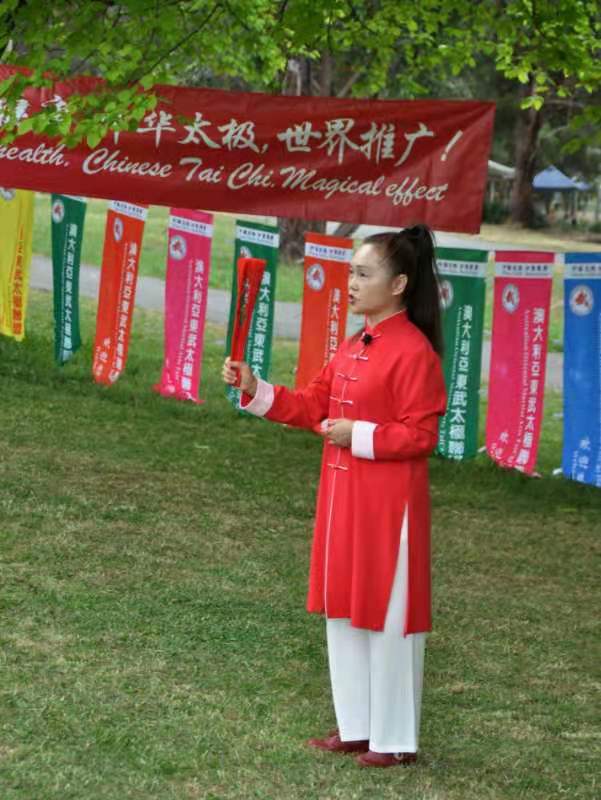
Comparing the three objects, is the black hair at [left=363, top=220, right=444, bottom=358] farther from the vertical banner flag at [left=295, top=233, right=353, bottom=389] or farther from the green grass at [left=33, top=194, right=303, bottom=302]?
the green grass at [left=33, top=194, right=303, bottom=302]

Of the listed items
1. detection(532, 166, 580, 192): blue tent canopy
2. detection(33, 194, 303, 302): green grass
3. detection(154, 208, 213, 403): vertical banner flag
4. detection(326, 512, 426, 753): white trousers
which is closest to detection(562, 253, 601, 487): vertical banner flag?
detection(154, 208, 213, 403): vertical banner flag

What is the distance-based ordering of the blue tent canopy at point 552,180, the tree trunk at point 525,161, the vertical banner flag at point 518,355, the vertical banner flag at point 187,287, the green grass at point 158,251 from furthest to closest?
1. the blue tent canopy at point 552,180
2. the tree trunk at point 525,161
3. the green grass at point 158,251
4. the vertical banner flag at point 187,287
5. the vertical banner flag at point 518,355

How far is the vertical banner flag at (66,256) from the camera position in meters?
11.0

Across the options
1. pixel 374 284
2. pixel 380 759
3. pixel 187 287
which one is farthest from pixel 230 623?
pixel 187 287

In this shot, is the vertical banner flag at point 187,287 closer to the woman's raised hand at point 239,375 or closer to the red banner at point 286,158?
the red banner at point 286,158

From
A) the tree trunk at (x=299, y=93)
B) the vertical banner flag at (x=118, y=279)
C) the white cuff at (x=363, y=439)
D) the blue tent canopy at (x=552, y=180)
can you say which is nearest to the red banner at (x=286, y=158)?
the vertical banner flag at (x=118, y=279)

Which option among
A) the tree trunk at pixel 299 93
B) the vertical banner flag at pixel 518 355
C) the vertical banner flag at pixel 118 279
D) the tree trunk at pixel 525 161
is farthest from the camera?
the tree trunk at pixel 525 161

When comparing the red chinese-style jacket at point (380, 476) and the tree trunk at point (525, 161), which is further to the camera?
the tree trunk at point (525, 161)

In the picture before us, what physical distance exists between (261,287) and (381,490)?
6.17 metres

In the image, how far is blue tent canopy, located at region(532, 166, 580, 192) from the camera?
48.5m

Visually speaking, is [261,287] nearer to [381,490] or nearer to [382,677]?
[381,490]

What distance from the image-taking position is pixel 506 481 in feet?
31.3

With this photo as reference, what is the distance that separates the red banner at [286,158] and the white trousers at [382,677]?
14.1 feet

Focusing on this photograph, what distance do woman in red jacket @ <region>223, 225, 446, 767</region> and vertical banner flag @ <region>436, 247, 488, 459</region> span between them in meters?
4.70
